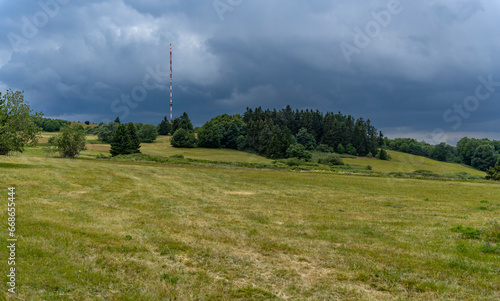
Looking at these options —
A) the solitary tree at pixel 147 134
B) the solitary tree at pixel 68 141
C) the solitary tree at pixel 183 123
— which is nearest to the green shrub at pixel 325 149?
the solitary tree at pixel 183 123

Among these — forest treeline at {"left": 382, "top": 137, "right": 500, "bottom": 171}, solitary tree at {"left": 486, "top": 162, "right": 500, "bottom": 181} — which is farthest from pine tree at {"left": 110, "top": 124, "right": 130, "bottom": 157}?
forest treeline at {"left": 382, "top": 137, "right": 500, "bottom": 171}

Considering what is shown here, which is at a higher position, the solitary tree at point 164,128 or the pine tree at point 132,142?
the solitary tree at point 164,128

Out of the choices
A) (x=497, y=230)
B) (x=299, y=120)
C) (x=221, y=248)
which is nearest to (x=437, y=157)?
(x=299, y=120)

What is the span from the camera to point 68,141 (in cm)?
6512

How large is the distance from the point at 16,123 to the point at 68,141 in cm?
3877

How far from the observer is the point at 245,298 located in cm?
705

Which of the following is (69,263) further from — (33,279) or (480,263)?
(480,263)

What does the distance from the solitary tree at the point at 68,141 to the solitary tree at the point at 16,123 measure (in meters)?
37.5

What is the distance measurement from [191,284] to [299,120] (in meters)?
179

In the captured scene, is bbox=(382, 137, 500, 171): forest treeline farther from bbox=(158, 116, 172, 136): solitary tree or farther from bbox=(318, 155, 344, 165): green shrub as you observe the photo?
bbox=(158, 116, 172, 136): solitary tree

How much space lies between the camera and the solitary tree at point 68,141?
6475 centimetres

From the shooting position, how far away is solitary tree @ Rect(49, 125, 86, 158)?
64.8 meters

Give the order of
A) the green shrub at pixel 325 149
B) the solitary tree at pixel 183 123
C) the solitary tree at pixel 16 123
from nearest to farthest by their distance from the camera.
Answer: the solitary tree at pixel 16 123
the green shrub at pixel 325 149
the solitary tree at pixel 183 123

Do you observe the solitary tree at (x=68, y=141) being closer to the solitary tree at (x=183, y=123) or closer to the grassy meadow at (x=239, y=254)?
the grassy meadow at (x=239, y=254)
